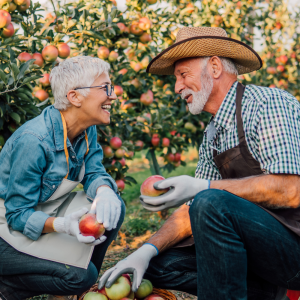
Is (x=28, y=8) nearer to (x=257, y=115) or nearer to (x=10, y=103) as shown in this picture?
(x=10, y=103)

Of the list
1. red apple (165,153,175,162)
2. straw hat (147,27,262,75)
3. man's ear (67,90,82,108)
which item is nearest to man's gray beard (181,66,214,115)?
straw hat (147,27,262,75)

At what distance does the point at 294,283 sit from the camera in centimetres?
138

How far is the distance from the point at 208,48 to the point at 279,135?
591mm

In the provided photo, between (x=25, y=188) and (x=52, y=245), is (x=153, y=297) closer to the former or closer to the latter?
(x=52, y=245)

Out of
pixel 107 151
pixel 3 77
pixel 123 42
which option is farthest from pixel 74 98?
pixel 123 42

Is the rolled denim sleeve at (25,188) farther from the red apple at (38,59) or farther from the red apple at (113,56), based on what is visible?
the red apple at (113,56)

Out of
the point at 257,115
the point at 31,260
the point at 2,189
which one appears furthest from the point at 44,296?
the point at 257,115

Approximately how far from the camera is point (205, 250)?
1.34 metres

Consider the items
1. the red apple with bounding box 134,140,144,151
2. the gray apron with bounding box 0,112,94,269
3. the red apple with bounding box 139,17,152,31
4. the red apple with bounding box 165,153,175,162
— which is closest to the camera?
the gray apron with bounding box 0,112,94,269

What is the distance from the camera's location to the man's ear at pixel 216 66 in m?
1.75

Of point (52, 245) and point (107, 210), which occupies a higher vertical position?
point (107, 210)

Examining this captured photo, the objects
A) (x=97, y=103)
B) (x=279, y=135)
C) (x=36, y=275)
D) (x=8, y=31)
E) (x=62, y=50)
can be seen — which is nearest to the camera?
(x=279, y=135)

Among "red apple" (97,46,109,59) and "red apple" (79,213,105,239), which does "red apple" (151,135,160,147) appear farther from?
"red apple" (79,213,105,239)

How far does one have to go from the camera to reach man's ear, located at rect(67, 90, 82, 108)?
1716 millimetres
